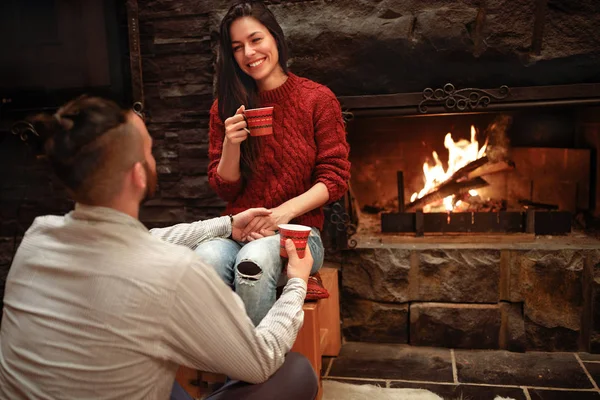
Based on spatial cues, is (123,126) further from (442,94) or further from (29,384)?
(442,94)

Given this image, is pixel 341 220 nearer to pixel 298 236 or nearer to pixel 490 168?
pixel 490 168

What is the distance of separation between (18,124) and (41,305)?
7.57 ft

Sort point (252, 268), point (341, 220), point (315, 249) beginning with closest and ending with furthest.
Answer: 1. point (252, 268)
2. point (315, 249)
3. point (341, 220)

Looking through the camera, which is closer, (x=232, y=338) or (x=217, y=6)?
(x=232, y=338)

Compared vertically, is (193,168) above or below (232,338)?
above

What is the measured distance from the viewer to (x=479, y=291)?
110 inches

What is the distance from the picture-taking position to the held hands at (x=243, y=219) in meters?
2.16

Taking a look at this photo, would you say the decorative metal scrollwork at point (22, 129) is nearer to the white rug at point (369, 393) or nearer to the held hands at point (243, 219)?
the held hands at point (243, 219)

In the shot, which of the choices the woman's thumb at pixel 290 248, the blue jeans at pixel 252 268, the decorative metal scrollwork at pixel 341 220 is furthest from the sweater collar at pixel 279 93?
the woman's thumb at pixel 290 248

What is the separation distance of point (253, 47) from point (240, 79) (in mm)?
157

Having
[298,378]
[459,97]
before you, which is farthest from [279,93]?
[298,378]

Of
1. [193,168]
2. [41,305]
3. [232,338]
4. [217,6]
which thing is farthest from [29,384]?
[217,6]

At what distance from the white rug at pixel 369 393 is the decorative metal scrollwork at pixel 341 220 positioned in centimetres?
70

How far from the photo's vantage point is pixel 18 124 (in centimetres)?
315
